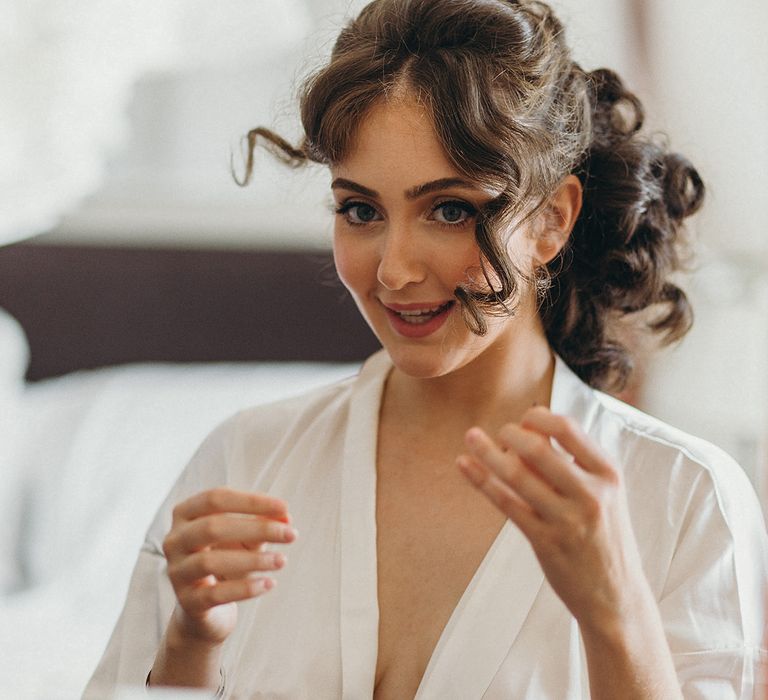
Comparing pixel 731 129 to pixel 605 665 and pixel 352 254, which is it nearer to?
pixel 352 254

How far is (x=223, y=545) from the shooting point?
43 centimetres

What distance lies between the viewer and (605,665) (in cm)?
42

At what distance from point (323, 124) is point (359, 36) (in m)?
0.06

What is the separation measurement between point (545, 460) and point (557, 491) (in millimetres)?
17

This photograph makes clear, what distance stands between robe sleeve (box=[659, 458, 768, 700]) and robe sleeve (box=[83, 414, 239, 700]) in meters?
0.29

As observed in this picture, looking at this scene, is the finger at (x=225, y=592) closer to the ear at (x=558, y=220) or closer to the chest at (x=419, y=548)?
the chest at (x=419, y=548)

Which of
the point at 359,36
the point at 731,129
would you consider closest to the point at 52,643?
the point at 359,36

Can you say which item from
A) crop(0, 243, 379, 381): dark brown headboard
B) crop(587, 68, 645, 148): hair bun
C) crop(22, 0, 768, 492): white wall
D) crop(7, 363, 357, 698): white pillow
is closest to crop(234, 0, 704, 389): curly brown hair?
crop(587, 68, 645, 148): hair bun

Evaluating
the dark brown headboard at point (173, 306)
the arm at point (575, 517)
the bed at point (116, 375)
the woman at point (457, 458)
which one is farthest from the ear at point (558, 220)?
the dark brown headboard at point (173, 306)

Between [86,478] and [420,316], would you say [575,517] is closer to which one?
[420,316]

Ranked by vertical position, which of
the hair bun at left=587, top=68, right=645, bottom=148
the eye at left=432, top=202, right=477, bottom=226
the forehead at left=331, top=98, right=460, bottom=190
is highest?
the hair bun at left=587, top=68, right=645, bottom=148

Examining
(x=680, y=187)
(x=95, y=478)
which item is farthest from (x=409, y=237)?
(x=95, y=478)

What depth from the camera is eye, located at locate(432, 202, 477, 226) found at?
51cm

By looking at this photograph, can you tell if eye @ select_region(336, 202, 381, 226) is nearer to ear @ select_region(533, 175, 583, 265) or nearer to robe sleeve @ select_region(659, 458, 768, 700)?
ear @ select_region(533, 175, 583, 265)
